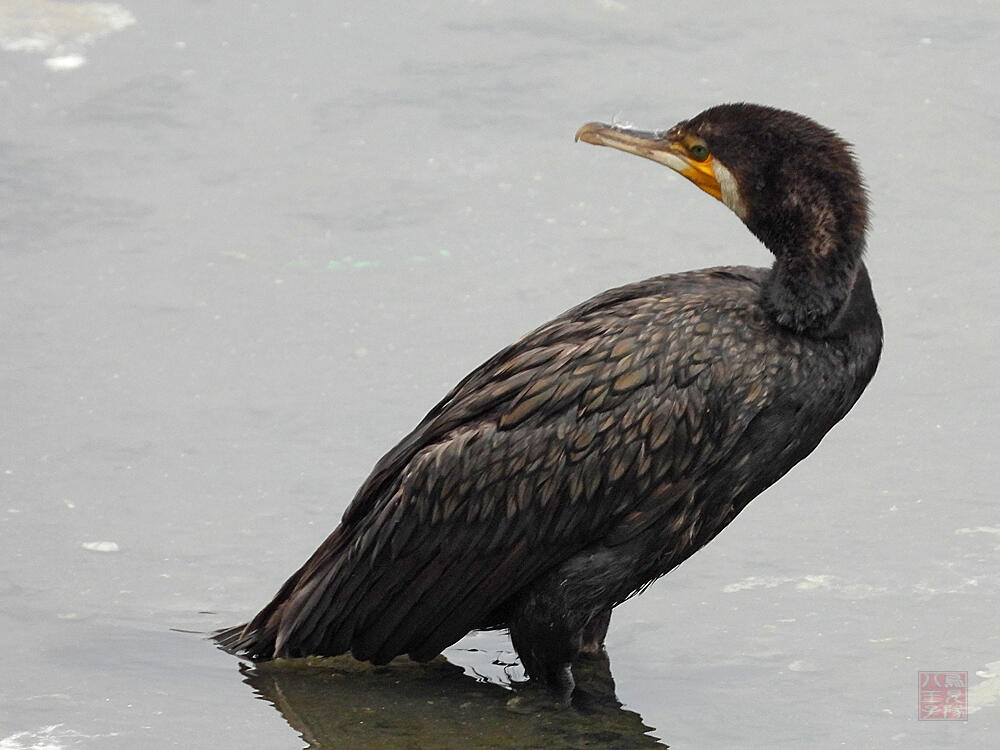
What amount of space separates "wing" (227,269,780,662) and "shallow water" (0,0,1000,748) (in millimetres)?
354

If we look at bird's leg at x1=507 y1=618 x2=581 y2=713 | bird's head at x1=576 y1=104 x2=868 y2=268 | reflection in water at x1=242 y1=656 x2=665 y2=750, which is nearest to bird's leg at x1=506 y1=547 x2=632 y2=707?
bird's leg at x1=507 y1=618 x2=581 y2=713

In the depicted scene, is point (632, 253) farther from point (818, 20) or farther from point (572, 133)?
point (818, 20)

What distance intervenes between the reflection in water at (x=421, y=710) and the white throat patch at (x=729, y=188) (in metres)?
1.65

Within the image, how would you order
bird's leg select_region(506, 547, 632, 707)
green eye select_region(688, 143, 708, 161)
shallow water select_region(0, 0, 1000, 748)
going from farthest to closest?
shallow water select_region(0, 0, 1000, 748), green eye select_region(688, 143, 708, 161), bird's leg select_region(506, 547, 632, 707)

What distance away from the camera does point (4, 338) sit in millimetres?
9055

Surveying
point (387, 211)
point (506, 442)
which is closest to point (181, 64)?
point (387, 211)

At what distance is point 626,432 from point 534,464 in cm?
31

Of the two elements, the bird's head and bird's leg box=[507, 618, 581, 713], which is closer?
the bird's head

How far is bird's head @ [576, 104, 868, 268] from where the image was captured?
6379 millimetres

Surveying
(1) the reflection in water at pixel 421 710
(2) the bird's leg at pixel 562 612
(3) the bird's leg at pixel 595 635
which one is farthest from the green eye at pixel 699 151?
(1) the reflection in water at pixel 421 710

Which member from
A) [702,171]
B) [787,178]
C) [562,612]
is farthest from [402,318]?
[787,178]

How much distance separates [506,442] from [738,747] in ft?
3.94

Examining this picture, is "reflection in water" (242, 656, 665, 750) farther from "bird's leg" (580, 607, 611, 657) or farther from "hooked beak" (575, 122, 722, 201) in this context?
"hooked beak" (575, 122, 722, 201)

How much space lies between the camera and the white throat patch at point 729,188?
21.5 feet
